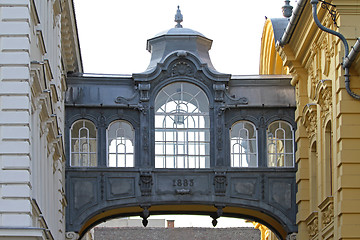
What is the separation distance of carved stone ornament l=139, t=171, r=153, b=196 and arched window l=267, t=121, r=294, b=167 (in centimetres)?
350

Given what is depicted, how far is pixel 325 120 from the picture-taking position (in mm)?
29688

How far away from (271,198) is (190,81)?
4.05 metres

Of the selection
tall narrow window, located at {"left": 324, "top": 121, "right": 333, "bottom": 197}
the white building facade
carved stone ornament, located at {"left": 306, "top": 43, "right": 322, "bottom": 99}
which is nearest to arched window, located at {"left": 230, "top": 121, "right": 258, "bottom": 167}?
carved stone ornament, located at {"left": 306, "top": 43, "right": 322, "bottom": 99}

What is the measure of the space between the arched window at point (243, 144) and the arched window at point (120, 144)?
288 centimetres

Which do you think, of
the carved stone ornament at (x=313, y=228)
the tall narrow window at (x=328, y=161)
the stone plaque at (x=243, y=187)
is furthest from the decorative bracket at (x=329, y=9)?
the stone plaque at (x=243, y=187)

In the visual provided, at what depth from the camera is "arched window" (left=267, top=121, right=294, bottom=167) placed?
33375 mm

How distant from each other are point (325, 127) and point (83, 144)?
288 inches

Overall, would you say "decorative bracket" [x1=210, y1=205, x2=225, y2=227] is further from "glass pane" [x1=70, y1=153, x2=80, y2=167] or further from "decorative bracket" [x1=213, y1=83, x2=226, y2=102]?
"glass pane" [x1=70, y1=153, x2=80, y2=167]

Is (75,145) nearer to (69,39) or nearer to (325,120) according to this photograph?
(69,39)

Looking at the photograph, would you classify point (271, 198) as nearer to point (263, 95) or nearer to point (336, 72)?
point (263, 95)

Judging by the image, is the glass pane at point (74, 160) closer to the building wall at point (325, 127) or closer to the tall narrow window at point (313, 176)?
the building wall at point (325, 127)

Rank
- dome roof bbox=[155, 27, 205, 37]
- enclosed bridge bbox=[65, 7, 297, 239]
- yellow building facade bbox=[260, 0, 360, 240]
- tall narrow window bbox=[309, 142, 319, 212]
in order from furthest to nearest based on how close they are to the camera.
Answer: dome roof bbox=[155, 27, 205, 37], enclosed bridge bbox=[65, 7, 297, 239], tall narrow window bbox=[309, 142, 319, 212], yellow building facade bbox=[260, 0, 360, 240]

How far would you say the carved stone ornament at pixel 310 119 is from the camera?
31.2m

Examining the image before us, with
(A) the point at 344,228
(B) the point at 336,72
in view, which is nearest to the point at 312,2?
(B) the point at 336,72
